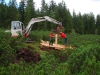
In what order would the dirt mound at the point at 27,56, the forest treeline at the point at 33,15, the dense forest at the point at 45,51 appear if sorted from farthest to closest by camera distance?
the forest treeline at the point at 33,15, the dirt mound at the point at 27,56, the dense forest at the point at 45,51

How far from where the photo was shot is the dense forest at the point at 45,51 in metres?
6.03

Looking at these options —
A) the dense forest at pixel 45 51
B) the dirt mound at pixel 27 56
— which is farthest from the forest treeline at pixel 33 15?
the dirt mound at pixel 27 56

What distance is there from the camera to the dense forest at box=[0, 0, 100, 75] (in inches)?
237

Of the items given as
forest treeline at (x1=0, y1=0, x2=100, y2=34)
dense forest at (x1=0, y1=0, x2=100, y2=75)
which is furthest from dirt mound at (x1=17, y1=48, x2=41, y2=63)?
forest treeline at (x1=0, y1=0, x2=100, y2=34)

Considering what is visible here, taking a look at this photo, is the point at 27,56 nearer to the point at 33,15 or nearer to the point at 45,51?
the point at 45,51

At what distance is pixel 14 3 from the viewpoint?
236 ft

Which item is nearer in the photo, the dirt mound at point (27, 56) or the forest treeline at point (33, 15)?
the dirt mound at point (27, 56)

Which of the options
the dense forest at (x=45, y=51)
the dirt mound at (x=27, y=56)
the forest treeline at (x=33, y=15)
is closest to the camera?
the dense forest at (x=45, y=51)

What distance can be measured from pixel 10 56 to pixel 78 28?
67.9 metres

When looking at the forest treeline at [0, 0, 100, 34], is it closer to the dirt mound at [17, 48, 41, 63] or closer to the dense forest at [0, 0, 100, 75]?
the dense forest at [0, 0, 100, 75]

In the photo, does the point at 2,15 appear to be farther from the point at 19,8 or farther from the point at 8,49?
the point at 8,49

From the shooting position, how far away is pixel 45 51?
21.6 m

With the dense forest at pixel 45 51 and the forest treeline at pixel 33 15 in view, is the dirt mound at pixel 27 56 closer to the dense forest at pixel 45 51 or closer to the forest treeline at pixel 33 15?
the dense forest at pixel 45 51

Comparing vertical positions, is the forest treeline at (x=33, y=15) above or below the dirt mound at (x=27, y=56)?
above
